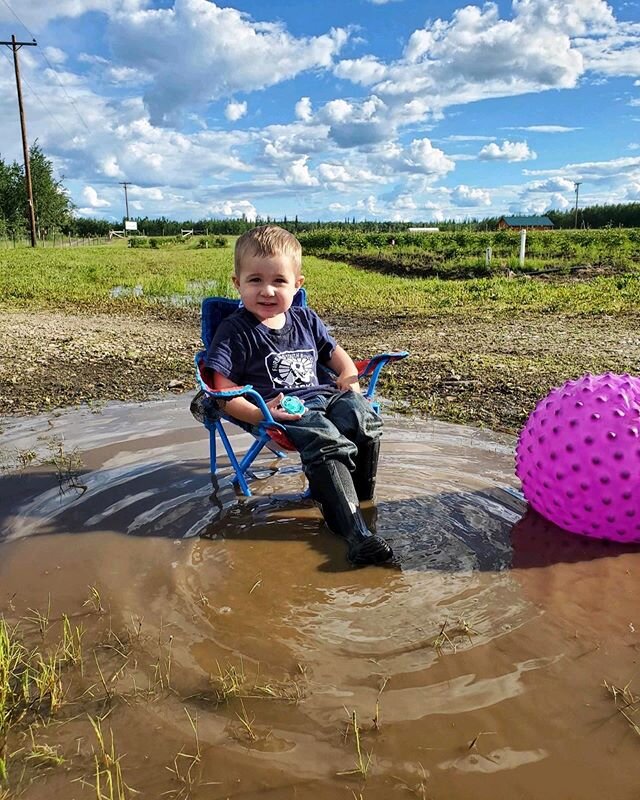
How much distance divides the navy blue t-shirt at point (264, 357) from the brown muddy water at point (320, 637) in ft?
1.96

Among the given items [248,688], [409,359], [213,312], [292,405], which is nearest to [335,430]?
[292,405]

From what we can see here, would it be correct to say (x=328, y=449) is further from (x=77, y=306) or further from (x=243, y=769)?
(x=77, y=306)

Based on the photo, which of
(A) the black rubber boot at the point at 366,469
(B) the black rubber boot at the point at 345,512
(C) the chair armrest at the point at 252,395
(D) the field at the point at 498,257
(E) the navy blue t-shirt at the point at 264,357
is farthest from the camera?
(D) the field at the point at 498,257

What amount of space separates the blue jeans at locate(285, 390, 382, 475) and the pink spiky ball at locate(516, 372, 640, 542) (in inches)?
31.4

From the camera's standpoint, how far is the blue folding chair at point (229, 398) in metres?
3.41

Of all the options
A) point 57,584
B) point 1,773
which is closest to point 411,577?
point 57,584

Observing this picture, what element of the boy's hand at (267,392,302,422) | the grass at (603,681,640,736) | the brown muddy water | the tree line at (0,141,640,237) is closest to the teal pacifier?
the boy's hand at (267,392,302,422)

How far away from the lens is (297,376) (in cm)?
387

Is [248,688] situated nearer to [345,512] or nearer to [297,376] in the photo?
[345,512]

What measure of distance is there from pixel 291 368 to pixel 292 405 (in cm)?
47

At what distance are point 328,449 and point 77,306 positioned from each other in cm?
972

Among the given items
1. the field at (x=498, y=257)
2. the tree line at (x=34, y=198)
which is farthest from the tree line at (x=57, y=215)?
the field at (x=498, y=257)

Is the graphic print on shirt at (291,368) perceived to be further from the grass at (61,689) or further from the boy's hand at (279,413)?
the grass at (61,689)

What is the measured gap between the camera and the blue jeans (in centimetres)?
326
